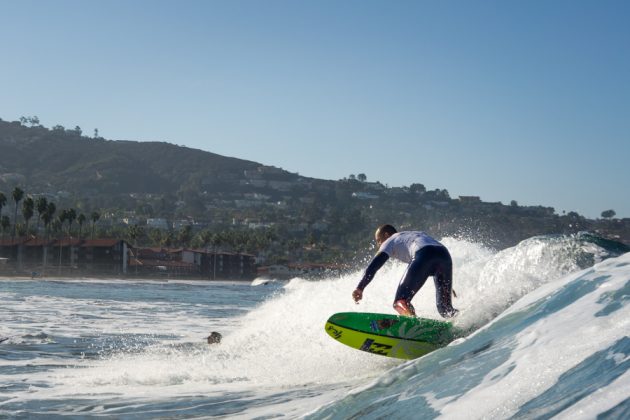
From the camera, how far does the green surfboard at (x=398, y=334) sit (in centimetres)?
850

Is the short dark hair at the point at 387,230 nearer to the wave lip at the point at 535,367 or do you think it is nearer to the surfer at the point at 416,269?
the surfer at the point at 416,269

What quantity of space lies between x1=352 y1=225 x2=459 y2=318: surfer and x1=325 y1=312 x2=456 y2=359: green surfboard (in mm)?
844

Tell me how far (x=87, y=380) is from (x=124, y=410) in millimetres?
2245

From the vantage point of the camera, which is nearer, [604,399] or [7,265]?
[604,399]

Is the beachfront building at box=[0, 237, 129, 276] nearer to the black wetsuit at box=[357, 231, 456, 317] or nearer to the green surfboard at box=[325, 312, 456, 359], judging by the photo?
the black wetsuit at box=[357, 231, 456, 317]

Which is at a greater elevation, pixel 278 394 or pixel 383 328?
pixel 383 328

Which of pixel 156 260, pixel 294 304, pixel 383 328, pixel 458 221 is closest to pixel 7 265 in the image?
pixel 156 260

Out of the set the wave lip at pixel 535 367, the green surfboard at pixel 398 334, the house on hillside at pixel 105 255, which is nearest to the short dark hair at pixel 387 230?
the green surfboard at pixel 398 334

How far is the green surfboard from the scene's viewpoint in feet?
27.9

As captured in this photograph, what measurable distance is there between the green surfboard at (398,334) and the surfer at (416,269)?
2.77 ft

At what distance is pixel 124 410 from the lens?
805 cm

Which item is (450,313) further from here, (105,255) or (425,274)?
(105,255)

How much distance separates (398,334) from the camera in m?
8.53

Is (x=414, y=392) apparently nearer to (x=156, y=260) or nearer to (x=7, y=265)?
(x=7, y=265)
